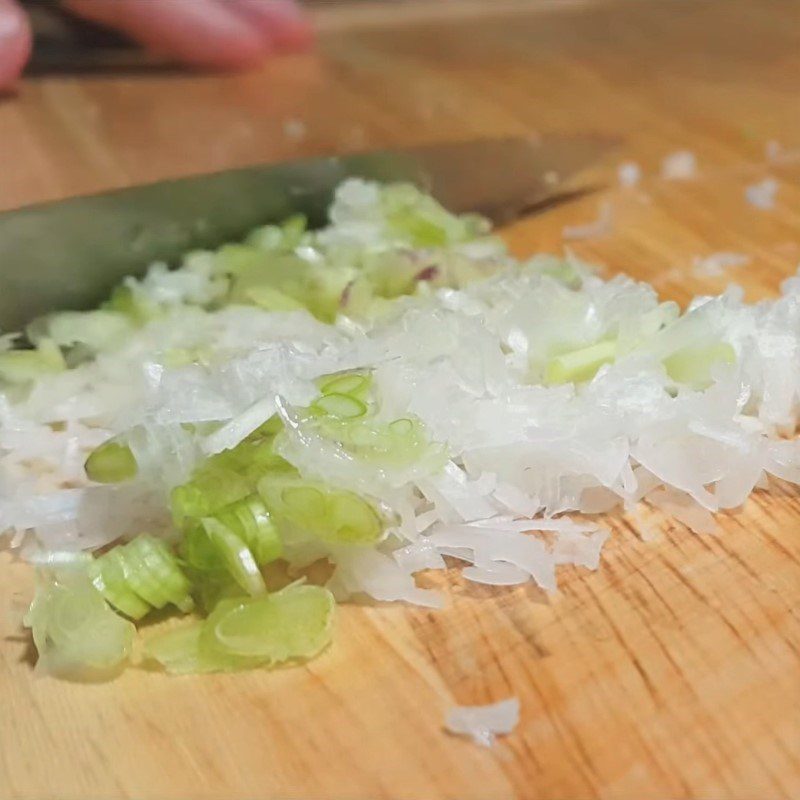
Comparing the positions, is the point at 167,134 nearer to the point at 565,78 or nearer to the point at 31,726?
the point at 565,78

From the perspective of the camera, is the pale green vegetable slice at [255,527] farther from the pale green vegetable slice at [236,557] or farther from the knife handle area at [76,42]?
the knife handle area at [76,42]

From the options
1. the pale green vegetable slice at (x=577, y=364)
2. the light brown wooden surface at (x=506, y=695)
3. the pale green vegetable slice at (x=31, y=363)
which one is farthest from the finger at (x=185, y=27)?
the light brown wooden surface at (x=506, y=695)

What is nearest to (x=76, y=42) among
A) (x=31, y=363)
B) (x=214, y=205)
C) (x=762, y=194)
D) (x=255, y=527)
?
(x=214, y=205)

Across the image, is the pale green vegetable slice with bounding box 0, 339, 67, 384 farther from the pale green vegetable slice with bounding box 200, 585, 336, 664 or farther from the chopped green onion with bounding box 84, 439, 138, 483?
the pale green vegetable slice with bounding box 200, 585, 336, 664

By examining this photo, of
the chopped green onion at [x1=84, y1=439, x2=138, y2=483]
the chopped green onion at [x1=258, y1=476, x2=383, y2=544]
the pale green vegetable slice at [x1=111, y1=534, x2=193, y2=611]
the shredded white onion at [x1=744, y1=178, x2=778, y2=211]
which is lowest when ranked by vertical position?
the pale green vegetable slice at [x1=111, y1=534, x2=193, y2=611]

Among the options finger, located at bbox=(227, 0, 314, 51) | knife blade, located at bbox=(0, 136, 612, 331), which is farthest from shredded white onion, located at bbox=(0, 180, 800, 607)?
finger, located at bbox=(227, 0, 314, 51)
